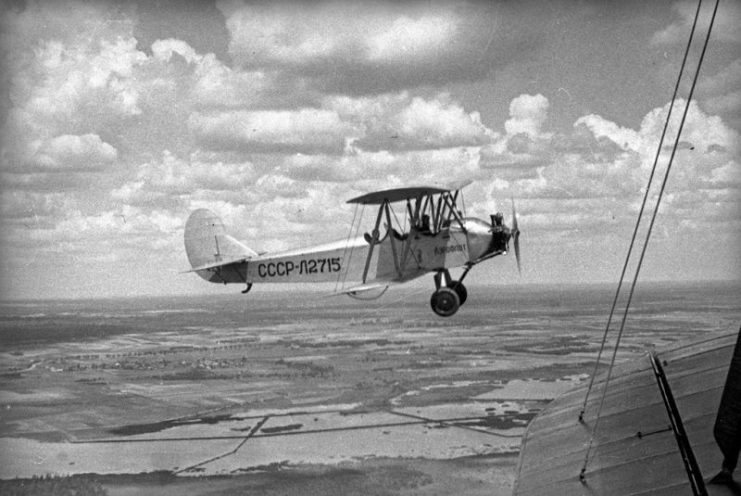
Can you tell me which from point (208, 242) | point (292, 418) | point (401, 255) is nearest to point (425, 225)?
point (401, 255)

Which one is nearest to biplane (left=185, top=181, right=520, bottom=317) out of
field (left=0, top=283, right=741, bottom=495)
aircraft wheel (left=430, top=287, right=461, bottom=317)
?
aircraft wheel (left=430, top=287, right=461, bottom=317)

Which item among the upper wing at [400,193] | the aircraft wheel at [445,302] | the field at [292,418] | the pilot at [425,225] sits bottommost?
the field at [292,418]

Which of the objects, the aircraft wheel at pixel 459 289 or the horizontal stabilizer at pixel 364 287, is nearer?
the horizontal stabilizer at pixel 364 287

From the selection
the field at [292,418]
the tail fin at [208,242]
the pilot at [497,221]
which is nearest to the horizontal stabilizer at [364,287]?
the pilot at [497,221]

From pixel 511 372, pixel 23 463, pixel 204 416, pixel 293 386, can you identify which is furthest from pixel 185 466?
pixel 511 372

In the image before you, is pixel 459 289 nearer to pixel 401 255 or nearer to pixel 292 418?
pixel 401 255

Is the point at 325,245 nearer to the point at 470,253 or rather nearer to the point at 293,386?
the point at 470,253

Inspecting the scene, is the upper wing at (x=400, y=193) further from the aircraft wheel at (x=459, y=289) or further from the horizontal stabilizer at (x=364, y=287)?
the aircraft wheel at (x=459, y=289)
